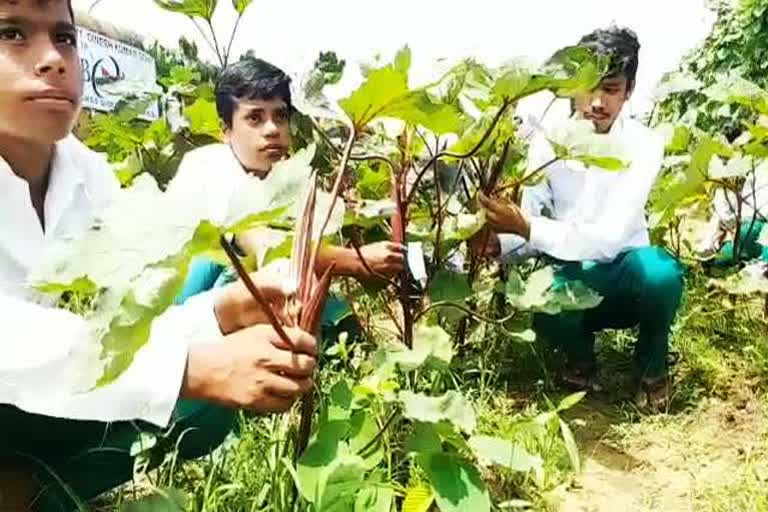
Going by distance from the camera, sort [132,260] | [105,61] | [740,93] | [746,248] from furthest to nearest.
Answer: [105,61]
[746,248]
[740,93]
[132,260]

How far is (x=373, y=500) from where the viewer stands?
1328 mm

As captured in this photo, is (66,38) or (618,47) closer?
(66,38)

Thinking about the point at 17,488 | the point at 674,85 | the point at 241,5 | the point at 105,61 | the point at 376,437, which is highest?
the point at 241,5

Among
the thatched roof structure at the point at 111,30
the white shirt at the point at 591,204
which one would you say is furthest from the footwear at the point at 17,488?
the thatched roof structure at the point at 111,30

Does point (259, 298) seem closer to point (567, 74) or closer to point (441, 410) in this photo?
point (441, 410)

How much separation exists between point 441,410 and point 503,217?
743 millimetres

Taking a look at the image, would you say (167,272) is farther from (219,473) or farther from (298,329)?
(219,473)

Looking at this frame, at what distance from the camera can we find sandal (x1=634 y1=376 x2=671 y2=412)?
7.08 feet

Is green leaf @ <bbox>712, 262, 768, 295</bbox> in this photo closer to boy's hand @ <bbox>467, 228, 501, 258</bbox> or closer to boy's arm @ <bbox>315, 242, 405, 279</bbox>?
boy's hand @ <bbox>467, 228, 501, 258</bbox>

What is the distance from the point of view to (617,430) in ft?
6.70

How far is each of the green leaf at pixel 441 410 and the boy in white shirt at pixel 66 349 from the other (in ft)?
0.85

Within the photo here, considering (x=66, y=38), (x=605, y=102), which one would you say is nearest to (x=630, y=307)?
(x=605, y=102)

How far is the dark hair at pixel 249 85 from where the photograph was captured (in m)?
2.38

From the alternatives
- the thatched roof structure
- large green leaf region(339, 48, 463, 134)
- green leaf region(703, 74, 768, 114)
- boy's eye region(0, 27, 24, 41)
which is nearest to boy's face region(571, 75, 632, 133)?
green leaf region(703, 74, 768, 114)
